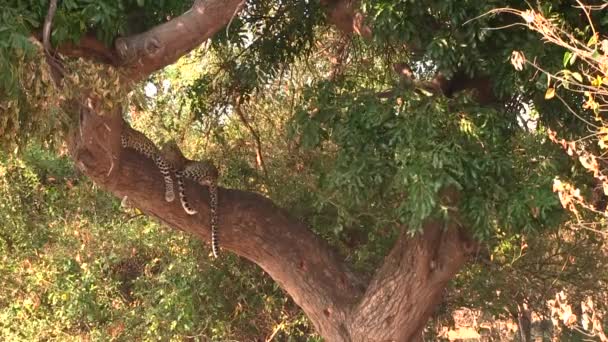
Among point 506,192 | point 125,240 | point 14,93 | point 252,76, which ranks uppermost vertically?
point 252,76

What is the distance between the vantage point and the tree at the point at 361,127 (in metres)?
4.53

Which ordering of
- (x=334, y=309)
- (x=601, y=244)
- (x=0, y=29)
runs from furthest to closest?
(x=601, y=244) → (x=334, y=309) → (x=0, y=29)

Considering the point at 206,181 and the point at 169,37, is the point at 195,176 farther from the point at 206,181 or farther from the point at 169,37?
the point at 169,37

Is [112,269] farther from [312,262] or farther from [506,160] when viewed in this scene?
[506,160]

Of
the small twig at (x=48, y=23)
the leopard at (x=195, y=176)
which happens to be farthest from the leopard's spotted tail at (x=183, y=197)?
the small twig at (x=48, y=23)

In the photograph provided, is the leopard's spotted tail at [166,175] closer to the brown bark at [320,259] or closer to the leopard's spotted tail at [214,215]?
the brown bark at [320,259]

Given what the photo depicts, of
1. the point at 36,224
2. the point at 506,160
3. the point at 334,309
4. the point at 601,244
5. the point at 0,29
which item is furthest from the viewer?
the point at 36,224

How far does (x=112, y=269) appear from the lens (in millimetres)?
9094

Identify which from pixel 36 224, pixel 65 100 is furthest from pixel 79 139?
pixel 36 224

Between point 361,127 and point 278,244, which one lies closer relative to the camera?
point 361,127

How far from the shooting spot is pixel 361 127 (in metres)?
5.19

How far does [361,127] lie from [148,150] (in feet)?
6.68

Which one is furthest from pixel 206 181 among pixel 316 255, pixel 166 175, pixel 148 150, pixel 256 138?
pixel 256 138

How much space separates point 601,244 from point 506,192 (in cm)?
372
